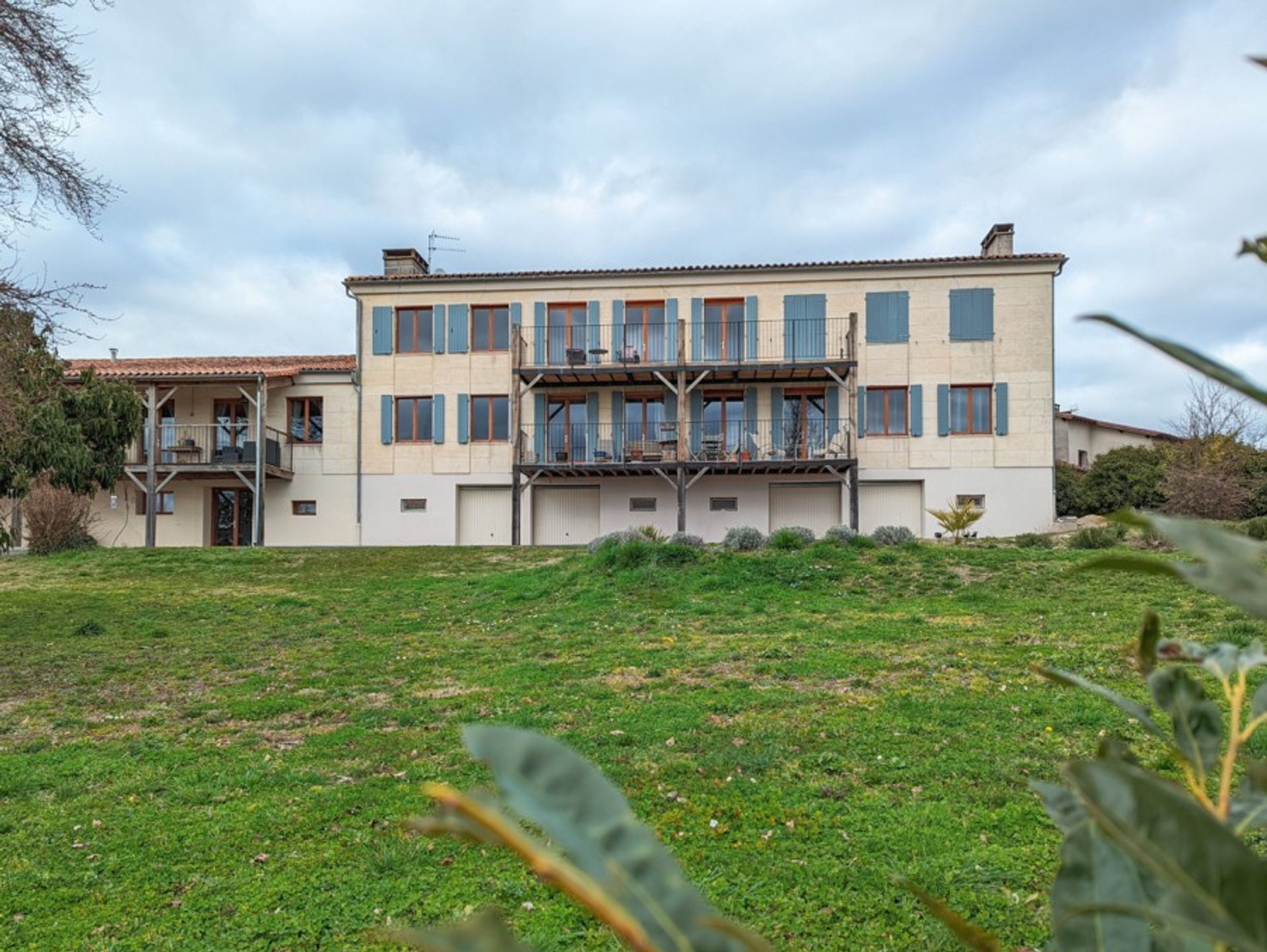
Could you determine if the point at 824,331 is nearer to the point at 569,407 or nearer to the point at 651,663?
the point at 569,407

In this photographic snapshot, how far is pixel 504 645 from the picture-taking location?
7840 millimetres

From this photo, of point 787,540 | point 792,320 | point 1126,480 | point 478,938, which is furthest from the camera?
point 792,320

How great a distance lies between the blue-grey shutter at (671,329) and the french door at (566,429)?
263 cm

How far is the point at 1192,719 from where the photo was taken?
63 centimetres

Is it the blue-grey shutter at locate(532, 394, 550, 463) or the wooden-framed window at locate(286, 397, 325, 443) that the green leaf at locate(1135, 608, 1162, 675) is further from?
the wooden-framed window at locate(286, 397, 325, 443)

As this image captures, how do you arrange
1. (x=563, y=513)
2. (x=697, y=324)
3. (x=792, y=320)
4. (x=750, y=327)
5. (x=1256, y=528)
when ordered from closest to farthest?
(x=1256, y=528) < (x=792, y=320) < (x=750, y=327) < (x=697, y=324) < (x=563, y=513)

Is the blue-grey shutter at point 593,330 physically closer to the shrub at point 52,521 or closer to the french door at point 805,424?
the french door at point 805,424

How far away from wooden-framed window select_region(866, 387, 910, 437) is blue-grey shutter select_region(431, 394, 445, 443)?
10.9m

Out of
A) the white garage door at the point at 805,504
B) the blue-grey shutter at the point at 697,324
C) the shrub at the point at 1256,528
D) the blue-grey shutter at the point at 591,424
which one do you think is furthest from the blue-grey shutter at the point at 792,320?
the shrub at the point at 1256,528

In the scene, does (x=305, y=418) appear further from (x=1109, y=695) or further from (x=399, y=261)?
(x=1109, y=695)

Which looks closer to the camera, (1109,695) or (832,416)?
(1109,695)

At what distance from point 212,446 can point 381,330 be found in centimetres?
557

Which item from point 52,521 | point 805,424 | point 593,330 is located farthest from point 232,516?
point 805,424

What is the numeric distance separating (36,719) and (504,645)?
145 inches
